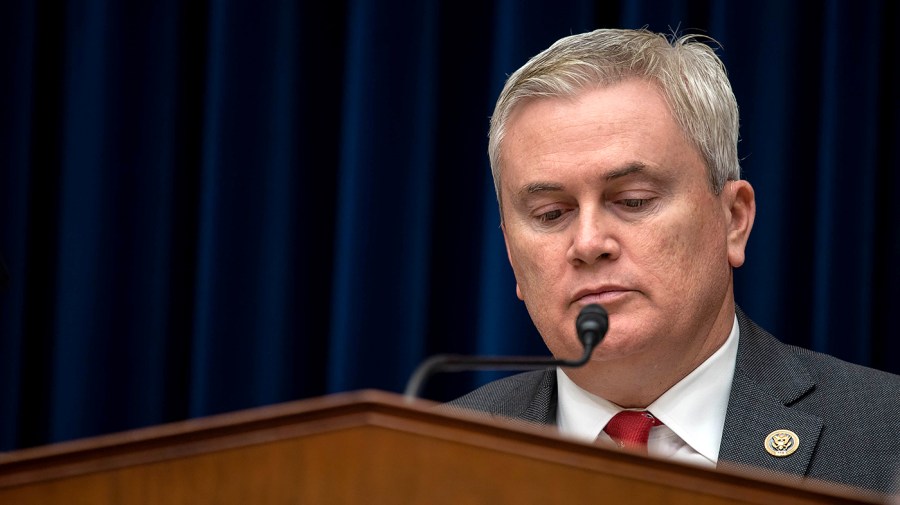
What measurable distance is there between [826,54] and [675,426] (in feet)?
3.05

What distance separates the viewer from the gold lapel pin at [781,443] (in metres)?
1.66

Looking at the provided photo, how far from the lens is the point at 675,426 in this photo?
1.76 metres

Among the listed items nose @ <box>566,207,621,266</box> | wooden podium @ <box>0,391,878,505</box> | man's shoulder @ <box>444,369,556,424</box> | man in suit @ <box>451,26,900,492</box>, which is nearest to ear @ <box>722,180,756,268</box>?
man in suit @ <box>451,26,900,492</box>

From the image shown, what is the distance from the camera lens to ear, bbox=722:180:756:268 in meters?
1.86

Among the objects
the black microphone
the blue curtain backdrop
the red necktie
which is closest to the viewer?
the black microphone

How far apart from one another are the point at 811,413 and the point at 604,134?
1.74 ft

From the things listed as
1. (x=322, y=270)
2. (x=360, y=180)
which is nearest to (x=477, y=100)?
(x=360, y=180)

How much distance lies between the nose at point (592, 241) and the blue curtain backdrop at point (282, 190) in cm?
63

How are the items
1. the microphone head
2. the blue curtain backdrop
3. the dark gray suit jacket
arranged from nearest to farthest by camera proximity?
the microphone head, the dark gray suit jacket, the blue curtain backdrop

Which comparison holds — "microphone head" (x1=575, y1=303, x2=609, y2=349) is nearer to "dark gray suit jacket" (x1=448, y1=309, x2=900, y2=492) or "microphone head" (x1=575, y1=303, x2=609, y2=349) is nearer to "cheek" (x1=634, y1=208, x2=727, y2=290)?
"cheek" (x1=634, y1=208, x2=727, y2=290)

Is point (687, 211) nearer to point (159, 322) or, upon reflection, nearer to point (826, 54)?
point (826, 54)

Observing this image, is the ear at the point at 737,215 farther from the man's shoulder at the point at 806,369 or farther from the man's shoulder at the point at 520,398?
the man's shoulder at the point at 520,398

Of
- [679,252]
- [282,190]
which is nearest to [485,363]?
[679,252]

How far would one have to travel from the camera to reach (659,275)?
1.70 metres
